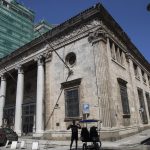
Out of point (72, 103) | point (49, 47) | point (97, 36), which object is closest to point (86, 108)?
point (72, 103)

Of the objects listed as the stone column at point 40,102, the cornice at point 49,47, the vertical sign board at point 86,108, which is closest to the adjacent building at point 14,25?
the cornice at point 49,47

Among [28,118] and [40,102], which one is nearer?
[40,102]

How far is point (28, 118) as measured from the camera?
87.3 ft

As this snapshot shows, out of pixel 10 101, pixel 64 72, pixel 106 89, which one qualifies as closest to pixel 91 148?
pixel 106 89

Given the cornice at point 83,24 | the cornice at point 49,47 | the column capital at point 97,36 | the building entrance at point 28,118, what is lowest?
the building entrance at point 28,118

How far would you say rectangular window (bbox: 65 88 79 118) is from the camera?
19016 mm

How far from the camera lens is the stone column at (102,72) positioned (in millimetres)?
16656

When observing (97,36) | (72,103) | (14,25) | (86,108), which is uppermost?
(14,25)

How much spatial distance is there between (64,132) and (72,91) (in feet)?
13.5

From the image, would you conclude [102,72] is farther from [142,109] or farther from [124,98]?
[142,109]

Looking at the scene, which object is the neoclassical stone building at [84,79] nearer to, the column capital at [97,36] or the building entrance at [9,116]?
the column capital at [97,36]

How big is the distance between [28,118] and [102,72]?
14.0 meters

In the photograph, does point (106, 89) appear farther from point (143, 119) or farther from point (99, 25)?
point (143, 119)

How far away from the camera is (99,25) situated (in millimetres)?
19312
